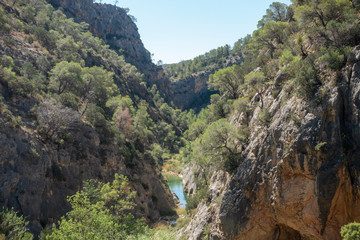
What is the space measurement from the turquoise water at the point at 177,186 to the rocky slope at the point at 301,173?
29.2 m

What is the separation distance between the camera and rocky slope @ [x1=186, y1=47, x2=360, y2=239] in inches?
627

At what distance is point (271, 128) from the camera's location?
799 inches

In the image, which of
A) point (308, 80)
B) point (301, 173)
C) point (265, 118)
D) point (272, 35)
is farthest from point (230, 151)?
point (272, 35)

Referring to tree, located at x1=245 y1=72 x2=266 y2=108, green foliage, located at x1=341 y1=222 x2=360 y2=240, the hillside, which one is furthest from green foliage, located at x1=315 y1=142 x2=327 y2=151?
tree, located at x1=245 y1=72 x2=266 y2=108

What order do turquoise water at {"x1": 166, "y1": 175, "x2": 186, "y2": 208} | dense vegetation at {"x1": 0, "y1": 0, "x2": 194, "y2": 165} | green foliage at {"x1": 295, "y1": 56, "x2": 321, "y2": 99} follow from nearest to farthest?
1. green foliage at {"x1": 295, "y1": 56, "x2": 321, "y2": 99}
2. dense vegetation at {"x1": 0, "y1": 0, "x2": 194, "y2": 165}
3. turquoise water at {"x1": 166, "y1": 175, "x2": 186, "y2": 208}

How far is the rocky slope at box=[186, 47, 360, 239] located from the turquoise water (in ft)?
95.8

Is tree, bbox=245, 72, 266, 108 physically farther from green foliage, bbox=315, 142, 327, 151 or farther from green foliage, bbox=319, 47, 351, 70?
green foliage, bbox=315, 142, 327, 151

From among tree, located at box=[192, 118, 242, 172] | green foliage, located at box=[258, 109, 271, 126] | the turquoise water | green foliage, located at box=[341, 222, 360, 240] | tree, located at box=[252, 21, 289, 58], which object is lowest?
the turquoise water

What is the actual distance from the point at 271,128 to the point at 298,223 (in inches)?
308

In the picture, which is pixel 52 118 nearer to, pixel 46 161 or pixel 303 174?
pixel 46 161

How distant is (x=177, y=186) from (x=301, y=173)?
50035mm

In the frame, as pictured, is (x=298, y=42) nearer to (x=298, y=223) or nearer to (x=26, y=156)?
(x=298, y=223)

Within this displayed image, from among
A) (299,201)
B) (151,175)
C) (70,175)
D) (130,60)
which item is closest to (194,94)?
(130,60)

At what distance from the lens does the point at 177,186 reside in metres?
64.4
